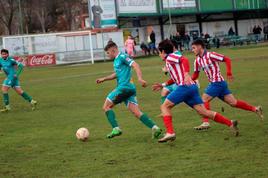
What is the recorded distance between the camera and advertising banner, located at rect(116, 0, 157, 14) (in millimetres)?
52469

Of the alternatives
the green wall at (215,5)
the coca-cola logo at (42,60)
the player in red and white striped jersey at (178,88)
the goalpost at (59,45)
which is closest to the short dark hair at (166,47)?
the player in red and white striped jersey at (178,88)

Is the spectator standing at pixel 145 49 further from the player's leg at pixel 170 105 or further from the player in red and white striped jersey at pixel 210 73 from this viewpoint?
the player's leg at pixel 170 105

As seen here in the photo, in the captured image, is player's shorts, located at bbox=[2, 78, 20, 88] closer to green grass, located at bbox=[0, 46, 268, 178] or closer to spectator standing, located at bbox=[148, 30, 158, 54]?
green grass, located at bbox=[0, 46, 268, 178]

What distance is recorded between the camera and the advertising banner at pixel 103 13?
50.6 metres

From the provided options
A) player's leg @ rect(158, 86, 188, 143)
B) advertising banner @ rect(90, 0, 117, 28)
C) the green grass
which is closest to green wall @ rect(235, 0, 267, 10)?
advertising banner @ rect(90, 0, 117, 28)

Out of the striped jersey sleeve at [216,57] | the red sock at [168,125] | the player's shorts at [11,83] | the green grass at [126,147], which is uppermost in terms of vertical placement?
the striped jersey sleeve at [216,57]

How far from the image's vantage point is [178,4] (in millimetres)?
56594

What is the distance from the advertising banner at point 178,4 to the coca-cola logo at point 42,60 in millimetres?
14910

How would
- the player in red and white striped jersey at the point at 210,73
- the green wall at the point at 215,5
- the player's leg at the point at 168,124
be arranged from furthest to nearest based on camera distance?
the green wall at the point at 215,5, the player in red and white striped jersey at the point at 210,73, the player's leg at the point at 168,124

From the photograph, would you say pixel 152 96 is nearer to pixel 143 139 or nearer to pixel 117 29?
pixel 143 139

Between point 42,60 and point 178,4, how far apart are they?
17209 mm

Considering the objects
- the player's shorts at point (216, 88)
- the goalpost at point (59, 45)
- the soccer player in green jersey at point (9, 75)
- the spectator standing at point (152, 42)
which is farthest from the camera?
the spectator standing at point (152, 42)

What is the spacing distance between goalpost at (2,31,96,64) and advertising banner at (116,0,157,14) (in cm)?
614

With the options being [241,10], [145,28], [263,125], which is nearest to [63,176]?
[263,125]
